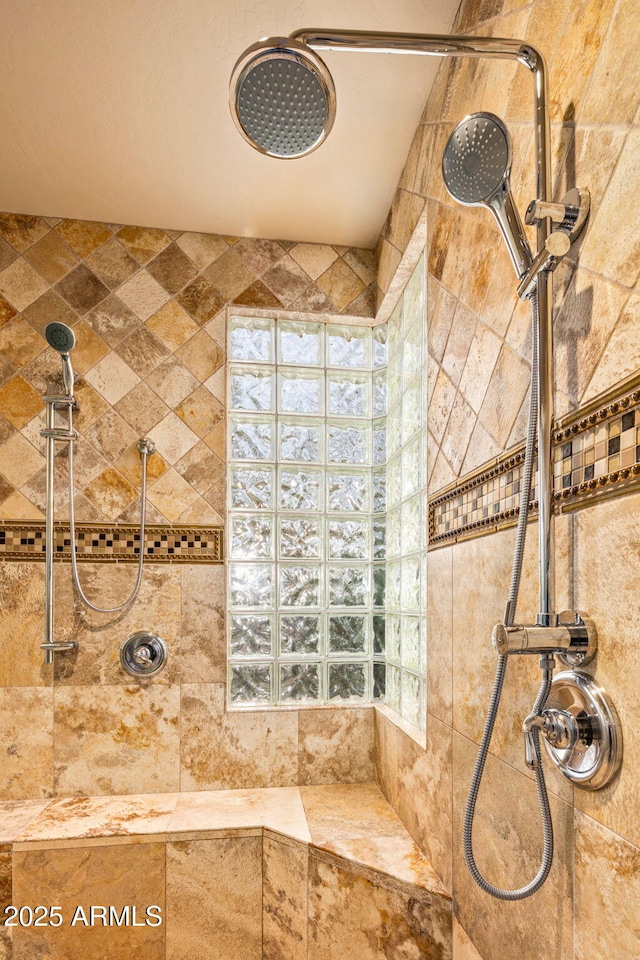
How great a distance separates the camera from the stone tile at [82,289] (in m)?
2.51

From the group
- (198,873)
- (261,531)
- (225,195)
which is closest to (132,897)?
(198,873)

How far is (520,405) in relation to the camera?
120 cm

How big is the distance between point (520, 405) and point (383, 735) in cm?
156

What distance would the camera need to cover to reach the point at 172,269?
2.58m

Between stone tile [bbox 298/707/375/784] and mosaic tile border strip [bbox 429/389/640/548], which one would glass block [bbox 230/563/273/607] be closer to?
stone tile [bbox 298/707/375/784]

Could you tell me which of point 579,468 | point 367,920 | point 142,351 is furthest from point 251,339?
point 367,920

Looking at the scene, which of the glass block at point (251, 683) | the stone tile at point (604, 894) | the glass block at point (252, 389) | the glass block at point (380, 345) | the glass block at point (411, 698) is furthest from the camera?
the glass block at point (380, 345)

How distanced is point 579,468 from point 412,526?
1250 millimetres

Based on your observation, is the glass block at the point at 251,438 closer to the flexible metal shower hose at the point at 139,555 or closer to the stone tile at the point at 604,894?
the flexible metal shower hose at the point at 139,555

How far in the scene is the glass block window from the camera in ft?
8.27

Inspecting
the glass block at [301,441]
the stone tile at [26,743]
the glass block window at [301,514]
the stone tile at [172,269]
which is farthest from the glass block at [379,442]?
the stone tile at [26,743]

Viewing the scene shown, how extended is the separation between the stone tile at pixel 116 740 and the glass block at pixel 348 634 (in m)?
0.63

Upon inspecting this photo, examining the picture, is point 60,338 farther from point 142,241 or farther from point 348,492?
point 348,492

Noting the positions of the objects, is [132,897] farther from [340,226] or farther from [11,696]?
[340,226]
